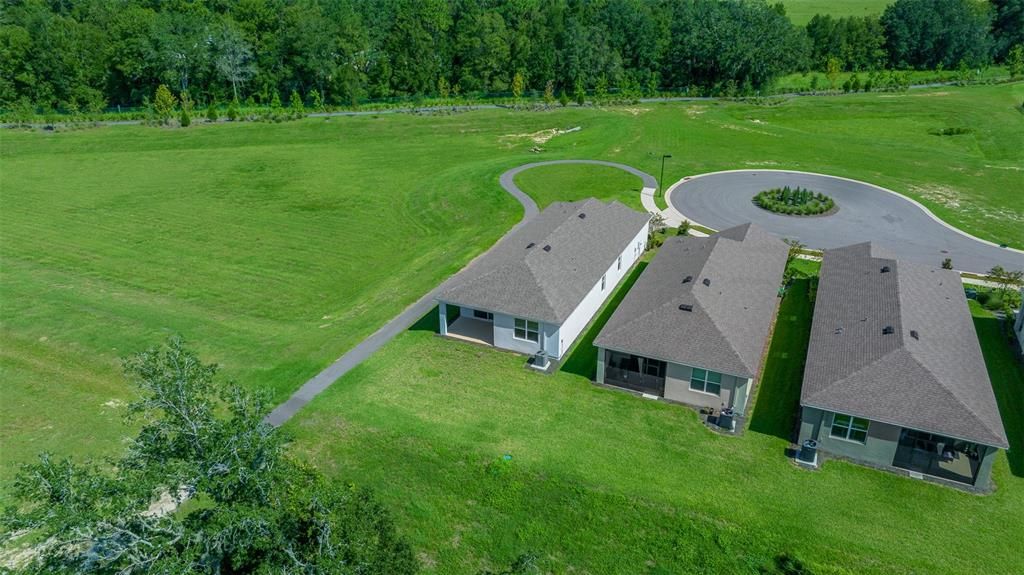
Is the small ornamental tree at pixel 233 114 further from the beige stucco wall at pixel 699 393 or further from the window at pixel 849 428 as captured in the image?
the window at pixel 849 428

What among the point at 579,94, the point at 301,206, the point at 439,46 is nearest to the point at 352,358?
the point at 301,206

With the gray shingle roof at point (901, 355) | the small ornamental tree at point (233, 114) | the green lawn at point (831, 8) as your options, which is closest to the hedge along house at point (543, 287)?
the gray shingle roof at point (901, 355)

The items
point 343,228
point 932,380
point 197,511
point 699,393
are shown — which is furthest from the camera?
point 343,228

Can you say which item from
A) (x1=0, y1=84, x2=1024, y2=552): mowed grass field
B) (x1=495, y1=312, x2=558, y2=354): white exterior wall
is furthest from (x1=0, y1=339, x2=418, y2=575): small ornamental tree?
(x1=495, y1=312, x2=558, y2=354): white exterior wall

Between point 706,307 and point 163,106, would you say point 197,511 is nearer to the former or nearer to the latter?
point 706,307

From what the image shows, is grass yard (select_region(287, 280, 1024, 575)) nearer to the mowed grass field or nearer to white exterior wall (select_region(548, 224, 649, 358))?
the mowed grass field

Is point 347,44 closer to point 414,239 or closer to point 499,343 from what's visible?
point 414,239
